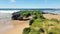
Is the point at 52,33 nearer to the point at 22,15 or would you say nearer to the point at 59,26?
the point at 59,26

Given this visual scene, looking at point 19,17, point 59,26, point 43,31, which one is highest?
point 59,26

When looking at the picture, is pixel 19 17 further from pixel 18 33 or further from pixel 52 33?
pixel 52 33

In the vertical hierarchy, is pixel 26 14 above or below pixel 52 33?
below

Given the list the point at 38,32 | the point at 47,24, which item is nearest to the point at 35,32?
the point at 38,32

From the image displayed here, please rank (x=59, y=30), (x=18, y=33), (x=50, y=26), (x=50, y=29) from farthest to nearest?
(x=18, y=33) → (x=50, y=26) → (x=50, y=29) → (x=59, y=30)

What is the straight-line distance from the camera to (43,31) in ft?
24.9

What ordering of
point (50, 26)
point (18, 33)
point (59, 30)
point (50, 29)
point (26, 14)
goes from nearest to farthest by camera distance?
point (59, 30), point (50, 29), point (50, 26), point (18, 33), point (26, 14)

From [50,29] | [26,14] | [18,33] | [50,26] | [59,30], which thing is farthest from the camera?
[26,14]

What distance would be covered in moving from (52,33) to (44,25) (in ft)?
3.48

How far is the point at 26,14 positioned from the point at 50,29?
19.2m

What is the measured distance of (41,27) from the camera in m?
7.45

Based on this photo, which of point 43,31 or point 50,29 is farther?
point 43,31

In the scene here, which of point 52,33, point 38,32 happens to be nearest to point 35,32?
point 38,32

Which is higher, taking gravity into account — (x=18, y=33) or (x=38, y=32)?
(x=38, y=32)
